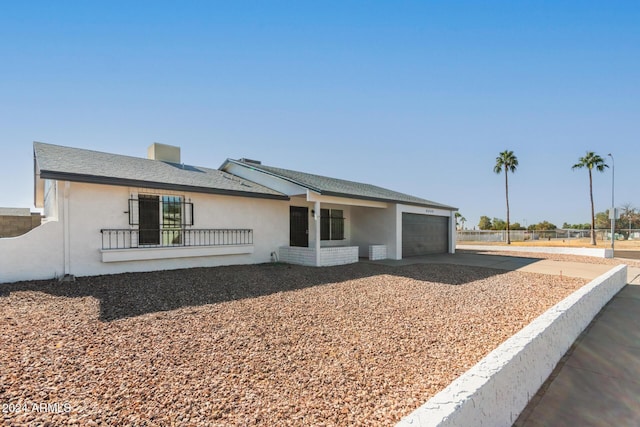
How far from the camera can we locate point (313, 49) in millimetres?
11375

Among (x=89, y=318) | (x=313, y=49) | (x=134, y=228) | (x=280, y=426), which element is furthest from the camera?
(x=313, y=49)

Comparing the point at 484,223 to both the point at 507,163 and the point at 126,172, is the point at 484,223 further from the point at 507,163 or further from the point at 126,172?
the point at 126,172

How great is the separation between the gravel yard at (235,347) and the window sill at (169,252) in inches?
23.5

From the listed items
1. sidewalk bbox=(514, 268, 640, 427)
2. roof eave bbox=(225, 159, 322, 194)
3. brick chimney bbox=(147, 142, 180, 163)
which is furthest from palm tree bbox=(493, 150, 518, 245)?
brick chimney bbox=(147, 142, 180, 163)

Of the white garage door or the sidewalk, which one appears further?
the white garage door

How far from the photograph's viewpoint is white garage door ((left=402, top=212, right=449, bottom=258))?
52.1ft

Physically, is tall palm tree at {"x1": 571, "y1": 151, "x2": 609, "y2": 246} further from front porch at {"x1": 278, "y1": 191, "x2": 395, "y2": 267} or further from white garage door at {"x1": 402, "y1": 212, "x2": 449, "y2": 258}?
front porch at {"x1": 278, "y1": 191, "x2": 395, "y2": 267}

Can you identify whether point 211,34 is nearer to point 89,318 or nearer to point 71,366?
point 89,318

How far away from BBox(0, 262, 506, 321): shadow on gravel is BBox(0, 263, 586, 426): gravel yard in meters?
0.06

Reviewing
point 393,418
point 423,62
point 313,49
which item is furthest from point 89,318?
point 423,62

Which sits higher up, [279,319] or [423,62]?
[423,62]

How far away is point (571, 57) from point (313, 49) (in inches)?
374

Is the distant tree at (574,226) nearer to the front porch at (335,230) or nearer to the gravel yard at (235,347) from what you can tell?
the front porch at (335,230)

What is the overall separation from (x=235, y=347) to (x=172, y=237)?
22.0 ft
